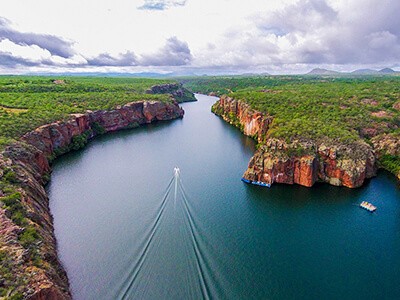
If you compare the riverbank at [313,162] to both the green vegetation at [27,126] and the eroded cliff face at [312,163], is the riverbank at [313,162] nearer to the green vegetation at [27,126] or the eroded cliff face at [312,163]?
the eroded cliff face at [312,163]

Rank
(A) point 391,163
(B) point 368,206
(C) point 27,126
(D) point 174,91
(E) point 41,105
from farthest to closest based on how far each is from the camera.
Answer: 1. (D) point 174,91
2. (E) point 41,105
3. (C) point 27,126
4. (A) point 391,163
5. (B) point 368,206

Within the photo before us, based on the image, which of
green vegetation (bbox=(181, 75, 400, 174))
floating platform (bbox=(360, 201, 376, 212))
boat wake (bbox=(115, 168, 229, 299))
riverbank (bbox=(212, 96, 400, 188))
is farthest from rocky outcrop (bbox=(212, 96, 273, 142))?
boat wake (bbox=(115, 168, 229, 299))

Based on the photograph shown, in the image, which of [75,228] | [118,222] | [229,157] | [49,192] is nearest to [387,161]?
[229,157]

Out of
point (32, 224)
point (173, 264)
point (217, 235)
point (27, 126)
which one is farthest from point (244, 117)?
Answer: point (32, 224)

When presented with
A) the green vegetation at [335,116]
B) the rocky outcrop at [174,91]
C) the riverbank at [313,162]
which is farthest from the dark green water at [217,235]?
the rocky outcrop at [174,91]

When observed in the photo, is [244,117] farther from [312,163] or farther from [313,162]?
[312,163]

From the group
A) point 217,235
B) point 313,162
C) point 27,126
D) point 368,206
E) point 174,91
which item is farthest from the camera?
point 174,91

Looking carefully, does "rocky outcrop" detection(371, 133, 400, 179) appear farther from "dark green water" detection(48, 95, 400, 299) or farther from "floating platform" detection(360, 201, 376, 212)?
"floating platform" detection(360, 201, 376, 212)
